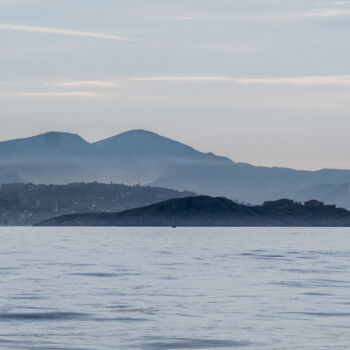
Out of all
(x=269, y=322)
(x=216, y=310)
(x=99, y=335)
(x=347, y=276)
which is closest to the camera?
(x=99, y=335)

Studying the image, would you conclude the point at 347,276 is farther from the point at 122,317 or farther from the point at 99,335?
the point at 99,335

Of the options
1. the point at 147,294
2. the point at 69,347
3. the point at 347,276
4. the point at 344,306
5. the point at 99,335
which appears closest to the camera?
the point at 69,347

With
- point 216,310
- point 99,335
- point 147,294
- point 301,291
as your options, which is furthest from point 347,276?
point 99,335

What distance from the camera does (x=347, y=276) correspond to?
97.2 metres

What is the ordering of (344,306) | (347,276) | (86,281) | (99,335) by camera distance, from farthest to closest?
1. (347,276)
2. (86,281)
3. (344,306)
4. (99,335)

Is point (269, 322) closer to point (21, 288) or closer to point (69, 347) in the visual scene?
point (69, 347)

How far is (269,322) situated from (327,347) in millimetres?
9096

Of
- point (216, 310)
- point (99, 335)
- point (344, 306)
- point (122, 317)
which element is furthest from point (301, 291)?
point (99, 335)

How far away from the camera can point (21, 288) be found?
79.1 meters

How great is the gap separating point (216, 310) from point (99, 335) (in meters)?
12.3

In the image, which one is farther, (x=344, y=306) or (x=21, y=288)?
(x=21, y=288)

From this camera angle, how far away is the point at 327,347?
157 ft

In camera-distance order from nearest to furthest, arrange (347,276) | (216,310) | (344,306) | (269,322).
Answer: (269,322) < (216,310) < (344,306) < (347,276)

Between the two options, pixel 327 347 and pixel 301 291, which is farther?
pixel 301 291
